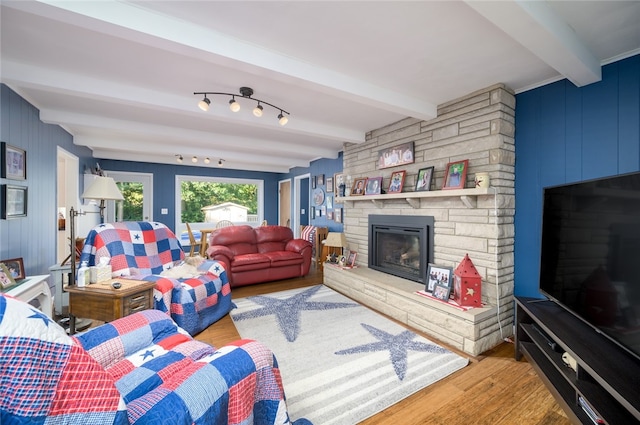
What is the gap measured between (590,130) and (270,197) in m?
6.89

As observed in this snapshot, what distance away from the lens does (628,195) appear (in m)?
1.27

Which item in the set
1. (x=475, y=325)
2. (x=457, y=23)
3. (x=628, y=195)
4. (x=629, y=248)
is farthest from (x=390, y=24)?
(x=475, y=325)

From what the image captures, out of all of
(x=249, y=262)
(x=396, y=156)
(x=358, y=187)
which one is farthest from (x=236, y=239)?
(x=396, y=156)

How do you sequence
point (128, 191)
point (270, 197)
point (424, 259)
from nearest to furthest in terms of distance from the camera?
point (424, 259)
point (128, 191)
point (270, 197)

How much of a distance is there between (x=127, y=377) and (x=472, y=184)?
9.65ft

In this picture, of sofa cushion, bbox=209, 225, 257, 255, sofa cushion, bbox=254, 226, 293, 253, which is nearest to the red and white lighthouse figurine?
sofa cushion, bbox=254, 226, 293, 253

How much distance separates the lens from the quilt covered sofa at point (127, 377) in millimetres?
569

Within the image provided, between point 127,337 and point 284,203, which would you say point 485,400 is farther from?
point 284,203

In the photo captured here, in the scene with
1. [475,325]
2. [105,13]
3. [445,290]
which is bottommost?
[475,325]

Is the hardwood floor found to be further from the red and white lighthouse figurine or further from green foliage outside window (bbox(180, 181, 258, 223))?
green foliage outside window (bbox(180, 181, 258, 223))

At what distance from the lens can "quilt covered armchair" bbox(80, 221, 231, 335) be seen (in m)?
2.40

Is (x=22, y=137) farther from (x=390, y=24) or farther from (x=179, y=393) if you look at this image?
(x=390, y=24)

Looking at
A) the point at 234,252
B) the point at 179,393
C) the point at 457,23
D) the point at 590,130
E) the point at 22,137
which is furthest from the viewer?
the point at 234,252

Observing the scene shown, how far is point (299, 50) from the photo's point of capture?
1.96 meters
